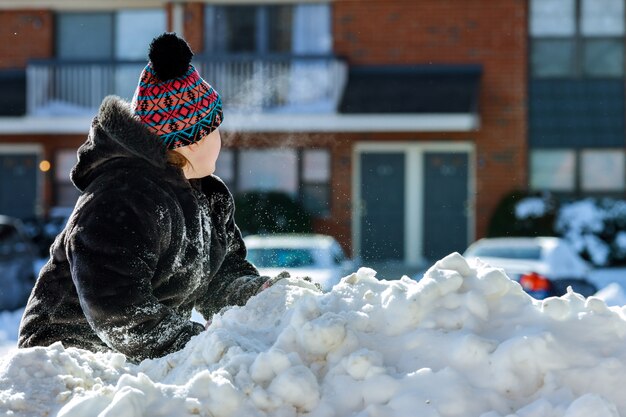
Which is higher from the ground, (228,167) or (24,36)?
(24,36)

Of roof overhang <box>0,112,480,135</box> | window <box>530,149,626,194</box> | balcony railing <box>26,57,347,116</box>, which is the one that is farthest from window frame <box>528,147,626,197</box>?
balcony railing <box>26,57,347,116</box>

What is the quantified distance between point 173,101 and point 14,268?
10214 millimetres

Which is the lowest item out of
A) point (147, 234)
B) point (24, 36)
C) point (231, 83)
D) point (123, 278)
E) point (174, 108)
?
point (123, 278)

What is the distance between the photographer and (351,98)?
24078 millimetres

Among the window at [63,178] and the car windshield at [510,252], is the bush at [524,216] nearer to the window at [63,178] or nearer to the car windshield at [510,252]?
the car windshield at [510,252]

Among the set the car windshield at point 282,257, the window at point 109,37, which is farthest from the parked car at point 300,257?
the window at point 109,37

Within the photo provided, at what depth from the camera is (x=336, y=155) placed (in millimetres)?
25078

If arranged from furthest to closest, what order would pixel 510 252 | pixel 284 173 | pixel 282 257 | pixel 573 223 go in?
pixel 284 173 < pixel 573 223 < pixel 510 252 < pixel 282 257

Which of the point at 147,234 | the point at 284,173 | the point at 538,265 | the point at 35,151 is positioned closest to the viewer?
the point at 147,234

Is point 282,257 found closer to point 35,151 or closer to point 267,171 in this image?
point 267,171

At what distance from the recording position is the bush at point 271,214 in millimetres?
23109

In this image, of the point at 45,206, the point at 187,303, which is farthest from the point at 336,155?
the point at 187,303

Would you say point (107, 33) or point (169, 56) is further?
point (107, 33)

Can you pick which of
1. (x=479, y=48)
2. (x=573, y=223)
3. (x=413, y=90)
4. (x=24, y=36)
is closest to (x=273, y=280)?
(x=573, y=223)
